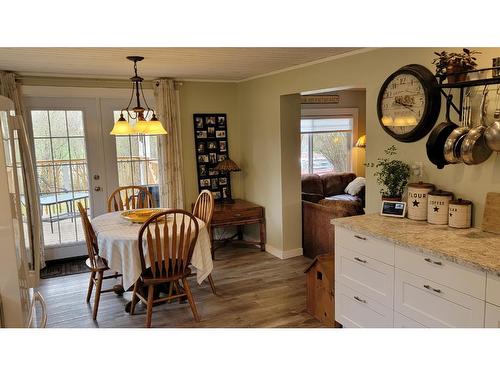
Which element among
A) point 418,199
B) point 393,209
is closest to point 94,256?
point 393,209

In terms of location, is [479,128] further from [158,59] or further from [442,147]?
[158,59]

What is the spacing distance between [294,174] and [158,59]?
2.09 metres

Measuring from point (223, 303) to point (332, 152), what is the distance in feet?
14.5

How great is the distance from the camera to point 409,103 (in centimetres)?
297

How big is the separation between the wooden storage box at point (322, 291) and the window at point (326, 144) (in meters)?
4.01

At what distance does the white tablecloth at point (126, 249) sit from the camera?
318cm

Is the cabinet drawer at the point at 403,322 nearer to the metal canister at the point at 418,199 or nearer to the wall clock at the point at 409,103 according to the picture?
the metal canister at the point at 418,199

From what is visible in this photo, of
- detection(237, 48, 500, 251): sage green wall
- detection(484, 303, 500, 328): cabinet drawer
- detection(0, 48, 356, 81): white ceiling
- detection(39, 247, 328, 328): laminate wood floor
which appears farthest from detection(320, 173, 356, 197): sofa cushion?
detection(484, 303, 500, 328): cabinet drawer

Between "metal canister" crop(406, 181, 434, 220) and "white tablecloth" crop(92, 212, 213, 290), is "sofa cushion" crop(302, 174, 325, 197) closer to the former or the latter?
"white tablecloth" crop(92, 212, 213, 290)

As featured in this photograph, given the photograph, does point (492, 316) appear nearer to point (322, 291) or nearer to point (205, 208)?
point (322, 291)

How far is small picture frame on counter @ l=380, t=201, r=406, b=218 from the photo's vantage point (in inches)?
116
